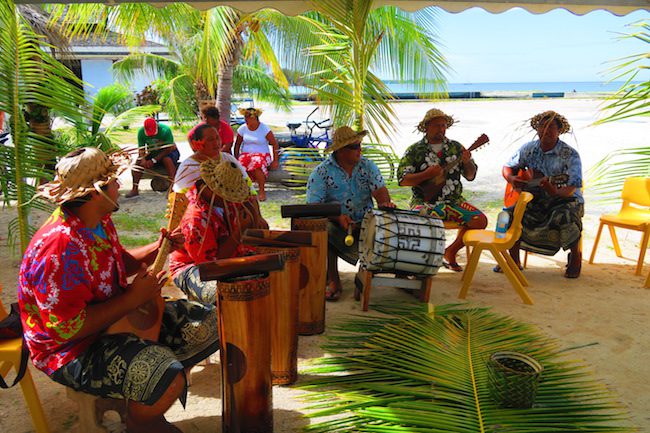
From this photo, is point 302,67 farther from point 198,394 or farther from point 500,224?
point 198,394

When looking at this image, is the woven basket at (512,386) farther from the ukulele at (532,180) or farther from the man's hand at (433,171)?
the ukulele at (532,180)

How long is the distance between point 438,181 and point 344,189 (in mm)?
1031

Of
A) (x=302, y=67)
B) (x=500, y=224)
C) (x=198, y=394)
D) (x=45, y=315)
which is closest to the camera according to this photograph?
(x=45, y=315)

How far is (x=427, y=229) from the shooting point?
4.45 m

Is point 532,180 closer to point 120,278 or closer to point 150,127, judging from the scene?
point 120,278

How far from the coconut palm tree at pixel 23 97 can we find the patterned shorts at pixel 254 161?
15.0 feet

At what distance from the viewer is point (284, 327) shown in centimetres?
342

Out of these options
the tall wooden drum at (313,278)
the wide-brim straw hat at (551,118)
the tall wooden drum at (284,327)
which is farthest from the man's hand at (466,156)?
the tall wooden drum at (284,327)

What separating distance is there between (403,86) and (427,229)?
14.9 ft

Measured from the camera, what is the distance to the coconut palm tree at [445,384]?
2.45 metres

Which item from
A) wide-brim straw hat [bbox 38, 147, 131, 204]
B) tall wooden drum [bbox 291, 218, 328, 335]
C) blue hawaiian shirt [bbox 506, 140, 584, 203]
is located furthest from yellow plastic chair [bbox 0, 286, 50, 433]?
blue hawaiian shirt [bbox 506, 140, 584, 203]

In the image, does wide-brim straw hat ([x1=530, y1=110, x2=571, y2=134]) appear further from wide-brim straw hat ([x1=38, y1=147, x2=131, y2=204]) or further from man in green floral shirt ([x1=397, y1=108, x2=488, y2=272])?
wide-brim straw hat ([x1=38, y1=147, x2=131, y2=204])

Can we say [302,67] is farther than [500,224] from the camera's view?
Yes

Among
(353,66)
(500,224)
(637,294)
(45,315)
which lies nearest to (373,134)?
(353,66)
